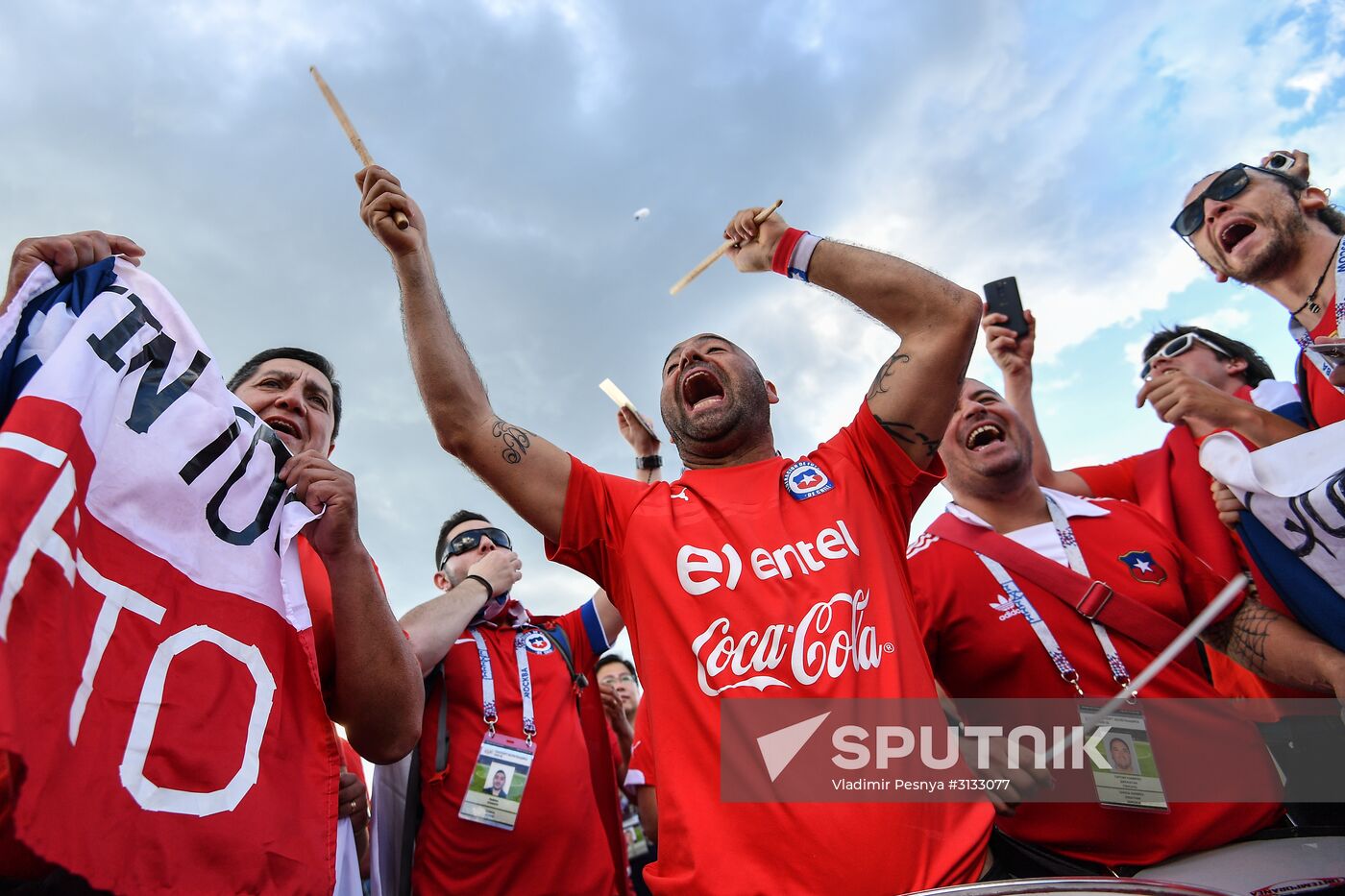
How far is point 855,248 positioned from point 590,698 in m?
2.70

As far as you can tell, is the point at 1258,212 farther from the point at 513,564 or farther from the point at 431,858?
the point at 431,858

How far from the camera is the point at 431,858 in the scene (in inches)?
132

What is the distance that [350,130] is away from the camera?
110 inches

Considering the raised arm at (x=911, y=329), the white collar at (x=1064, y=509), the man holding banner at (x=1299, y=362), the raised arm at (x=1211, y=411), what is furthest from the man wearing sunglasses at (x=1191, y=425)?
the raised arm at (x=911, y=329)

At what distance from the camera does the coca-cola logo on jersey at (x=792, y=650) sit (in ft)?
6.97

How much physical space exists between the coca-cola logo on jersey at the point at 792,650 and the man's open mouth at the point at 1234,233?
2.71 metres

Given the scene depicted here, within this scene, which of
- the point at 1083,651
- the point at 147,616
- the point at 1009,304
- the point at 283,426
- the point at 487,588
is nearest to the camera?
the point at 147,616

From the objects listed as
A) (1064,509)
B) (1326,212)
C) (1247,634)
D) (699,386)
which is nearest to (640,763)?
(699,386)

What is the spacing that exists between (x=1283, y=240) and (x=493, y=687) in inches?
153

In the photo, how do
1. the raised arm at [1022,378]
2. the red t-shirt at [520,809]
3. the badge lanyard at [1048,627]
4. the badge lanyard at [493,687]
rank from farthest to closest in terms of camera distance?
the raised arm at [1022,378] < the badge lanyard at [493,687] < the red t-shirt at [520,809] < the badge lanyard at [1048,627]

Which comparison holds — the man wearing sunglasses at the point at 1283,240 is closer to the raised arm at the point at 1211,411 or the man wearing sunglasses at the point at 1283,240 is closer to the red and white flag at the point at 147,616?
the raised arm at the point at 1211,411

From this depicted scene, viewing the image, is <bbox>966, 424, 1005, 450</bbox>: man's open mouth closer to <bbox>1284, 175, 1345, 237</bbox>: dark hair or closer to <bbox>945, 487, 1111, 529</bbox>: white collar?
<bbox>945, 487, 1111, 529</bbox>: white collar

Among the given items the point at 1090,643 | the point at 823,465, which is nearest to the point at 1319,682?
the point at 1090,643

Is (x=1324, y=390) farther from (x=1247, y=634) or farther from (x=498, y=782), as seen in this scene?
(x=498, y=782)
